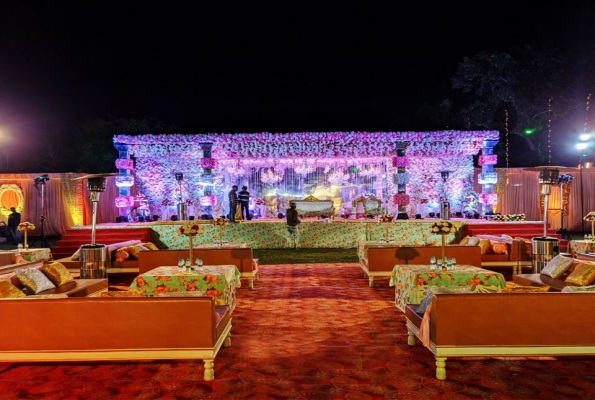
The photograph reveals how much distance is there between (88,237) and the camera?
509 inches

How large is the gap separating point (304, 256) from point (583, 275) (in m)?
7.40

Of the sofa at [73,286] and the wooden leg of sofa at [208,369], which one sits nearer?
the wooden leg of sofa at [208,369]

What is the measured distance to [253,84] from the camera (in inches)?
1015

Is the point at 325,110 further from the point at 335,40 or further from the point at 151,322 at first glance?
the point at 151,322

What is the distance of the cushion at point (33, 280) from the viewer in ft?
18.5

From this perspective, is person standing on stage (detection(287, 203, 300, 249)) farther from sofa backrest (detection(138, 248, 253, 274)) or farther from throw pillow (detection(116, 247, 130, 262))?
throw pillow (detection(116, 247, 130, 262))

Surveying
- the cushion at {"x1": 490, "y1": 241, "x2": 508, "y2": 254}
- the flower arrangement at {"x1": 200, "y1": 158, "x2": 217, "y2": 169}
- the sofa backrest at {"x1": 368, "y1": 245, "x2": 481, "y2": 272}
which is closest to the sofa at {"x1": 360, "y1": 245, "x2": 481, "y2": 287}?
the sofa backrest at {"x1": 368, "y1": 245, "x2": 481, "y2": 272}

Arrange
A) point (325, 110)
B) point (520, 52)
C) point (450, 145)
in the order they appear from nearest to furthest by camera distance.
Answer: point (450, 145), point (520, 52), point (325, 110)

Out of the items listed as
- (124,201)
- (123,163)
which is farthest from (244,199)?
(123,163)

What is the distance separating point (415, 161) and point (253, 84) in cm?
1153

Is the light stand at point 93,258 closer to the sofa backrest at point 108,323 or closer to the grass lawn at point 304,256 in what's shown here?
the sofa backrest at point 108,323

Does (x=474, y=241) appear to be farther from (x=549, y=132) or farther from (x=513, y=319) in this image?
(x=549, y=132)

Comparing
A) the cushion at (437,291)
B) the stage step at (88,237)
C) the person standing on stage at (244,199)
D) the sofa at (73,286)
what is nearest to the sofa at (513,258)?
the cushion at (437,291)

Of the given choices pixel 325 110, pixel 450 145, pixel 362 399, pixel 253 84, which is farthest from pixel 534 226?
pixel 253 84
